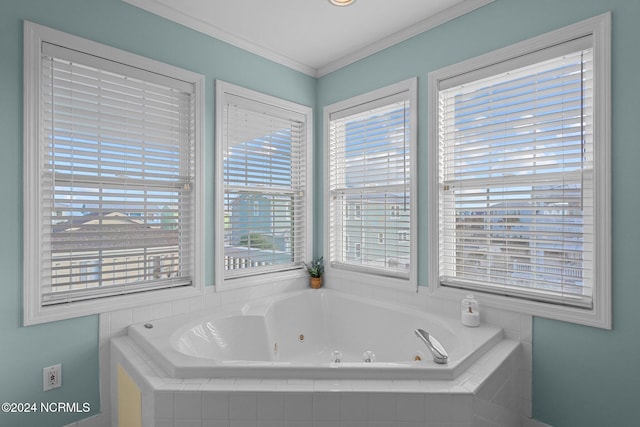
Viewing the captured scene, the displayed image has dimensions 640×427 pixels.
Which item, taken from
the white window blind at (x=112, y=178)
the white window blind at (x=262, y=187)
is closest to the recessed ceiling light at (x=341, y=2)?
the white window blind at (x=262, y=187)

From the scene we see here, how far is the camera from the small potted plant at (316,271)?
303 centimetres

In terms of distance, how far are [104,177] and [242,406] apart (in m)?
1.49

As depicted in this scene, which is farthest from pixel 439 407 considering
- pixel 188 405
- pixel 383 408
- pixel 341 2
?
pixel 341 2

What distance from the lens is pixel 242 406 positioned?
4.53 ft

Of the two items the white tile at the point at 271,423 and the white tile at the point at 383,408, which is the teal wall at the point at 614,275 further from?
the white tile at the point at 271,423

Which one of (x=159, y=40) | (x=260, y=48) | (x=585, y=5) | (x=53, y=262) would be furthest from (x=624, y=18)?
(x=53, y=262)

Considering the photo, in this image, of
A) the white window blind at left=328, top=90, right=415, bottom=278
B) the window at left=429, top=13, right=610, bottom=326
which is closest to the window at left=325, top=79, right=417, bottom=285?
the white window blind at left=328, top=90, right=415, bottom=278

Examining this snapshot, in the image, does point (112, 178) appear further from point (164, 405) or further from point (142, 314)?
point (164, 405)

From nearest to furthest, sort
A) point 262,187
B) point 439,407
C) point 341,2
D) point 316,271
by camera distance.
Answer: point 439,407
point 341,2
point 262,187
point 316,271

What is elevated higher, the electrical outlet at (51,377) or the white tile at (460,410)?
the white tile at (460,410)

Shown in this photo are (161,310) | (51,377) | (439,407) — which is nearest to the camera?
(439,407)

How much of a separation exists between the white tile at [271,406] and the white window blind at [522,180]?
1.38 metres

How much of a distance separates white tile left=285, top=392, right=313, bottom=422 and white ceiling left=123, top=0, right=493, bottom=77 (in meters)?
2.15

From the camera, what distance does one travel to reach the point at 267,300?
105 inches
